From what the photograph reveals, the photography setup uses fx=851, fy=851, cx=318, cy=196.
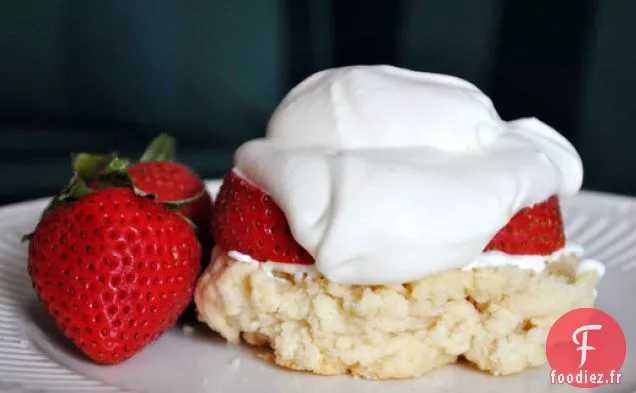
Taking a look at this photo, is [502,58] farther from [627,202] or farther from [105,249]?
[105,249]

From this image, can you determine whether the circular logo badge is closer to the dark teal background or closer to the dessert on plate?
the dessert on plate

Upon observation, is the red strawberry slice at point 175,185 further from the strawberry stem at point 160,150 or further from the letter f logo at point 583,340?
the letter f logo at point 583,340

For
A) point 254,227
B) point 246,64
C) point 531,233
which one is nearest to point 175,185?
point 254,227

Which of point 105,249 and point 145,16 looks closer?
point 105,249

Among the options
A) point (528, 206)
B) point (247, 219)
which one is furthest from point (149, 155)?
point (528, 206)

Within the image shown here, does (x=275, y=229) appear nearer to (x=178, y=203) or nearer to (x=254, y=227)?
(x=254, y=227)

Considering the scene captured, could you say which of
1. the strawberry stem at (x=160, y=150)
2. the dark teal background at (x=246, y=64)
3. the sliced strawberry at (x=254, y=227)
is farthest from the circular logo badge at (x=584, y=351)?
the dark teal background at (x=246, y=64)
